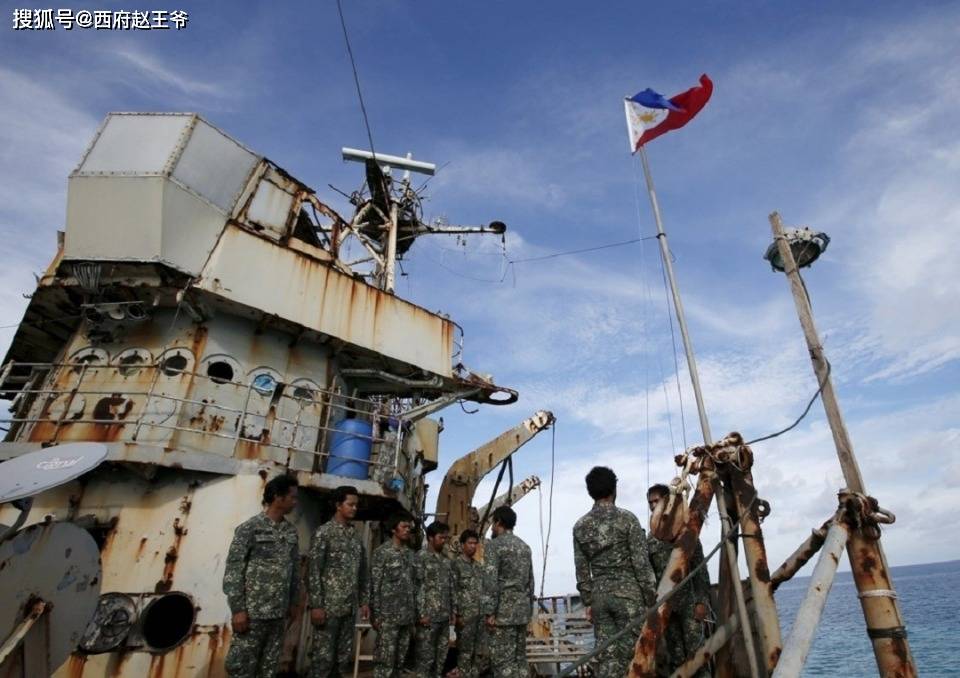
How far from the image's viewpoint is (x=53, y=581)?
150 inches

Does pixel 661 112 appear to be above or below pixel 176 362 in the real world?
above

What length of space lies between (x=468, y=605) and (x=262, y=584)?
10.2ft

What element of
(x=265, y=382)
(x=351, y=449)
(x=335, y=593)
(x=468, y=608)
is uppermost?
(x=265, y=382)

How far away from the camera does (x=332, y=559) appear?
232 inches

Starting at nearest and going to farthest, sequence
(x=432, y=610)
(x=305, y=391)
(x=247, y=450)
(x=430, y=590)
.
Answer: (x=432, y=610) < (x=430, y=590) < (x=247, y=450) < (x=305, y=391)

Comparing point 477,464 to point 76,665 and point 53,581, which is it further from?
point 53,581

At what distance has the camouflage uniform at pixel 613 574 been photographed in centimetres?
450

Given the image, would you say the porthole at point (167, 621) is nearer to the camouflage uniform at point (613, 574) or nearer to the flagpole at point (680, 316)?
the camouflage uniform at point (613, 574)

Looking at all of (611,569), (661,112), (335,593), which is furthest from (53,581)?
(661,112)

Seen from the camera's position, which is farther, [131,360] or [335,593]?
[131,360]

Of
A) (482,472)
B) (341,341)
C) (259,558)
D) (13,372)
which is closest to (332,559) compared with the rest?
(259,558)

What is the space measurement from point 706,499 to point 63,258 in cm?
974

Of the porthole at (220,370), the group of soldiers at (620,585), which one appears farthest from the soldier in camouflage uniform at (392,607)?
the porthole at (220,370)

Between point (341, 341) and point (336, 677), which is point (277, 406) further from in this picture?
point (336, 677)
